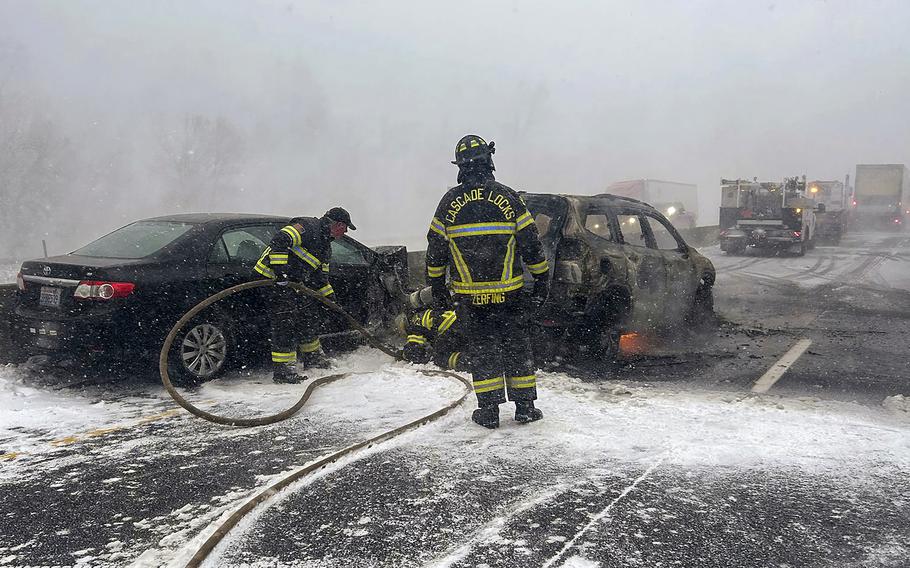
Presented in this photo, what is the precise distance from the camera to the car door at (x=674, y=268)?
7.39 meters

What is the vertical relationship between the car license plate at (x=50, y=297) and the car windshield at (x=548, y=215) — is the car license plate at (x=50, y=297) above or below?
below

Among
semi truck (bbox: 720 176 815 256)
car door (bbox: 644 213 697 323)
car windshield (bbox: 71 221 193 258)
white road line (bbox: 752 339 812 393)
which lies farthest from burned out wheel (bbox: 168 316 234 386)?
semi truck (bbox: 720 176 815 256)

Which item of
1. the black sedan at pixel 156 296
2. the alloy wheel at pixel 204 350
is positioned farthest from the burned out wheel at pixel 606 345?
the alloy wheel at pixel 204 350

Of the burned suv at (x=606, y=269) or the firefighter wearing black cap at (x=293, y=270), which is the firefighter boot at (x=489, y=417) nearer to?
the burned suv at (x=606, y=269)

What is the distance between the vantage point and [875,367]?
623cm

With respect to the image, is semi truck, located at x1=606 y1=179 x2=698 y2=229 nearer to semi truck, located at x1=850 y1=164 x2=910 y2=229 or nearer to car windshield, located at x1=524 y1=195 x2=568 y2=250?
semi truck, located at x1=850 y1=164 x2=910 y2=229

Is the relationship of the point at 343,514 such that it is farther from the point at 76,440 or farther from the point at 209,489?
the point at 76,440

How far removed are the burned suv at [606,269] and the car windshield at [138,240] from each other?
3.25 metres

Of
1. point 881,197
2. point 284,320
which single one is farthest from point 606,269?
point 881,197

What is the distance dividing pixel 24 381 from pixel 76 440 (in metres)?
1.68

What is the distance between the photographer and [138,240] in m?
5.72

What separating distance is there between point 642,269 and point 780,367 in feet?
5.26

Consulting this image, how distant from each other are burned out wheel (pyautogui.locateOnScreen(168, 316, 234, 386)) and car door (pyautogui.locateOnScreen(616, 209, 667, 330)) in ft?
12.7

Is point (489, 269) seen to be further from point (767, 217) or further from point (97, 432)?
point (767, 217)
